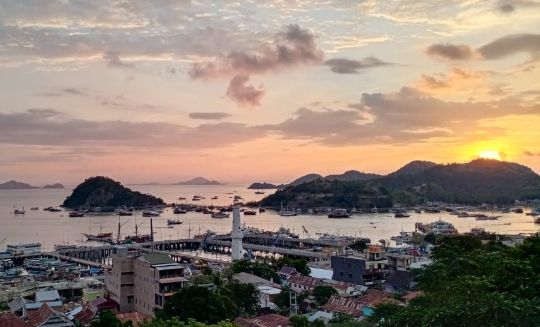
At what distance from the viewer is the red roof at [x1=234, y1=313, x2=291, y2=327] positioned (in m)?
14.5

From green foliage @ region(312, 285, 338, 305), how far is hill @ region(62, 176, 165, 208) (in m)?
84.0

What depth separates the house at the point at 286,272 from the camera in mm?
25225

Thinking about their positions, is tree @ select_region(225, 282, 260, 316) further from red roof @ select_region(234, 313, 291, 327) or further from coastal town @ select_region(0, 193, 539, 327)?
red roof @ select_region(234, 313, 291, 327)

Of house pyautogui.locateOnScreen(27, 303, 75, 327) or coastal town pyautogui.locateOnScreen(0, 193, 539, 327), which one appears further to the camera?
coastal town pyautogui.locateOnScreen(0, 193, 539, 327)

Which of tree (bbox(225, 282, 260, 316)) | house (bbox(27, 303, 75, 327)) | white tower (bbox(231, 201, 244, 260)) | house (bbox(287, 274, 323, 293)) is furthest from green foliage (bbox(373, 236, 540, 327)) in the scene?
white tower (bbox(231, 201, 244, 260))

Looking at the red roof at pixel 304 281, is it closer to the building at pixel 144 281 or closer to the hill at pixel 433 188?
the building at pixel 144 281

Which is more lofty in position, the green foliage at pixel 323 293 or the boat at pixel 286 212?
the boat at pixel 286 212

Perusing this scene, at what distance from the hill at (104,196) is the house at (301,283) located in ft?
262

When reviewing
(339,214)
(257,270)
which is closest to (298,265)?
(257,270)

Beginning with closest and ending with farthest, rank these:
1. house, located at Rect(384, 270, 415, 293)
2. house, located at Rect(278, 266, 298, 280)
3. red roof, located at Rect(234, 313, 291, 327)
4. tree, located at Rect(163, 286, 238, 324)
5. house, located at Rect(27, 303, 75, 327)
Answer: tree, located at Rect(163, 286, 238, 324), house, located at Rect(27, 303, 75, 327), red roof, located at Rect(234, 313, 291, 327), house, located at Rect(384, 270, 415, 293), house, located at Rect(278, 266, 298, 280)

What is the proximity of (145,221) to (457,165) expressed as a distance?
7752cm

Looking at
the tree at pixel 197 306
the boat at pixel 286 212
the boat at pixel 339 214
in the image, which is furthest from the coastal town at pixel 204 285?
the boat at pixel 286 212

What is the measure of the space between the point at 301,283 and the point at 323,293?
3828 mm

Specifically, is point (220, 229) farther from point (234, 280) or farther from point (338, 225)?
point (234, 280)
